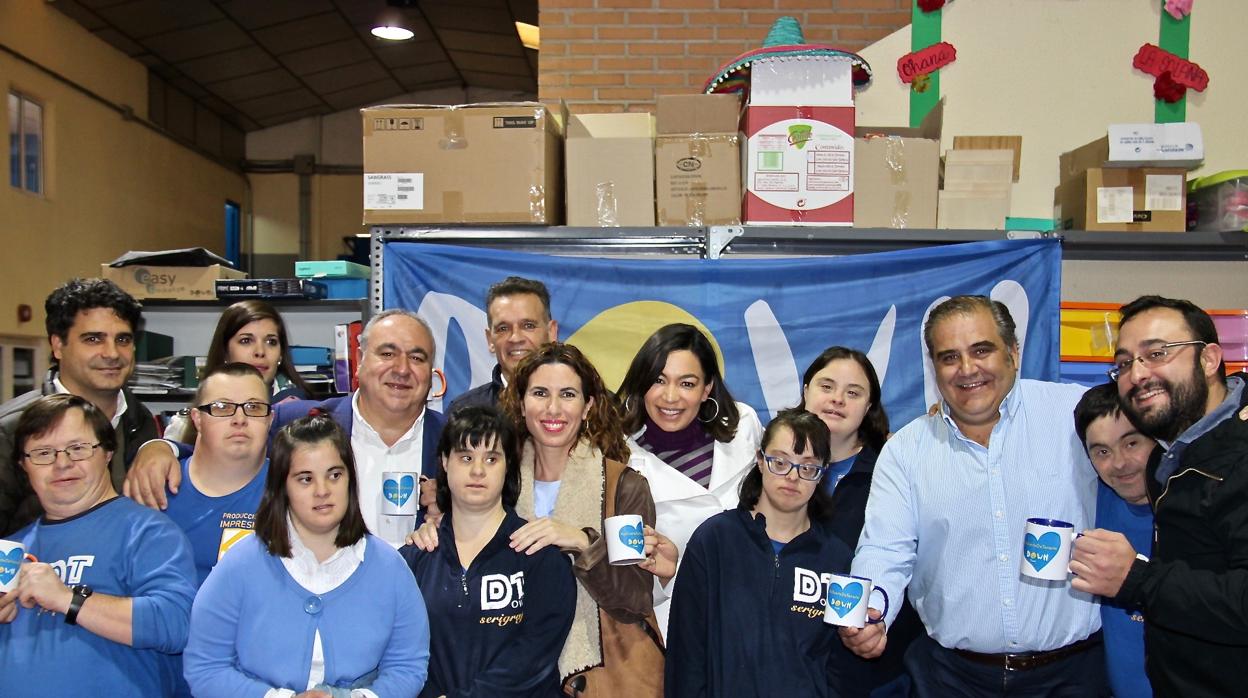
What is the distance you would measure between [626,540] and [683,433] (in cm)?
76

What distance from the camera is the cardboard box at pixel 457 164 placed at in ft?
12.7

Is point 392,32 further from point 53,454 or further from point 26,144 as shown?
point 53,454

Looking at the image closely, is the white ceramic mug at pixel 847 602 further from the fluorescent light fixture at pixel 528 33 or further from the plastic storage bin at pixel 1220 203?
the fluorescent light fixture at pixel 528 33

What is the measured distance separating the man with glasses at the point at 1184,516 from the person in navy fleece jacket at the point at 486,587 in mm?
1355

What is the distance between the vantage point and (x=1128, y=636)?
8.46ft


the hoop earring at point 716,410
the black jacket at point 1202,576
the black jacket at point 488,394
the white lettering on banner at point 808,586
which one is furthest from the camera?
the black jacket at point 488,394

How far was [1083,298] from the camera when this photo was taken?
4570 millimetres

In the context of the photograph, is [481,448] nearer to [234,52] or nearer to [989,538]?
[989,538]

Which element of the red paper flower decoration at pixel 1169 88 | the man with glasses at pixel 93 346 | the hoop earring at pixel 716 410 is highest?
the red paper flower decoration at pixel 1169 88

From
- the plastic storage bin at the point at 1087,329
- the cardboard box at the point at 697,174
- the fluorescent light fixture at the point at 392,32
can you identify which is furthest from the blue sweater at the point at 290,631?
the fluorescent light fixture at the point at 392,32

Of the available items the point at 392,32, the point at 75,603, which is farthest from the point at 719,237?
the point at 392,32

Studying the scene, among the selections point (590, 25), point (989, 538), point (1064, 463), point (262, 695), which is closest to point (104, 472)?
point (262, 695)

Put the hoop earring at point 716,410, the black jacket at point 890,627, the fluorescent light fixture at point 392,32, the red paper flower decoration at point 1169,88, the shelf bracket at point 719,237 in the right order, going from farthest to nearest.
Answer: the fluorescent light fixture at point 392,32 < the red paper flower decoration at point 1169,88 < the shelf bracket at point 719,237 < the hoop earring at point 716,410 < the black jacket at point 890,627

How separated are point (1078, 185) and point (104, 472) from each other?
4.25 m
